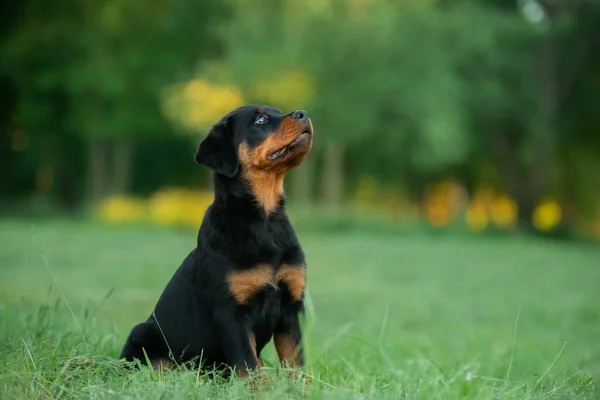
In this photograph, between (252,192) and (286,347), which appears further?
(252,192)

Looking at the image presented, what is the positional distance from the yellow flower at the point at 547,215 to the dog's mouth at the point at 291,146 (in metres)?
20.8

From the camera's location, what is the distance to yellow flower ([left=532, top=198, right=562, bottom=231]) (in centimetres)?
2431

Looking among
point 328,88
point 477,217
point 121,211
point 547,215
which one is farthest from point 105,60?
point 547,215

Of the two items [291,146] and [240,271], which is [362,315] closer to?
[291,146]

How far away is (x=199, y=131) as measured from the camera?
22156 millimetres

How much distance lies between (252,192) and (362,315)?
5.15m

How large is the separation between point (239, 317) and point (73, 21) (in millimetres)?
25266

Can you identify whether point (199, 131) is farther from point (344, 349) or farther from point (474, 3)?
point (344, 349)

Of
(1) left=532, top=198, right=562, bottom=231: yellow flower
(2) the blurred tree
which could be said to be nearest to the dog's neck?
(1) left=532, top=198, right=562, bottom=231: yellow flower

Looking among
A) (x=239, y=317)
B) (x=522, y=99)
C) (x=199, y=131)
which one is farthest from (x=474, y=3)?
(x=239, y=317)

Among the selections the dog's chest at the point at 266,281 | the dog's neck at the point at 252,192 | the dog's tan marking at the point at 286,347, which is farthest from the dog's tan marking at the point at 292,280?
the dog's neck at the point at 252,192

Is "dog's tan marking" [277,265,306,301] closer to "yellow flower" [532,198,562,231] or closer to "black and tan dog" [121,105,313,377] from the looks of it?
"black and tan dog" [121,105,313,377]

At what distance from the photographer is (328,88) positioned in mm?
22531

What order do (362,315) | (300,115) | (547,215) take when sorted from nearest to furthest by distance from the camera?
(300,115) → (362,315) → (547,215)
